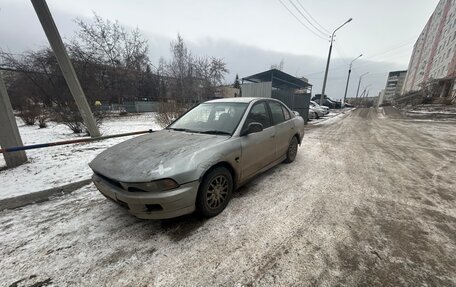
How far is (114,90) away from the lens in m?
25.5

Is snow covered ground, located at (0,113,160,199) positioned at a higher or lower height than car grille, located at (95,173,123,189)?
lower

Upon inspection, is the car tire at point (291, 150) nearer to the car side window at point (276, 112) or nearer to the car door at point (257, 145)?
the car side window at point (276, 112)

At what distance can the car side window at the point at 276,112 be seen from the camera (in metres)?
3.81

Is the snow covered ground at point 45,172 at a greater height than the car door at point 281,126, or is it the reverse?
the car door at point 281,126

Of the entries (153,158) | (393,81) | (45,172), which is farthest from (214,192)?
(393,81)

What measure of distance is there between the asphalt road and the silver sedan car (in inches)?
15.0

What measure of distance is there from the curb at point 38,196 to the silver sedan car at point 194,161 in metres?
1.31

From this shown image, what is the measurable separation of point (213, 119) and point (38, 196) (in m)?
3.07

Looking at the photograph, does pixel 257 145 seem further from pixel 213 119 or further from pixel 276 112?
pixel 276 112

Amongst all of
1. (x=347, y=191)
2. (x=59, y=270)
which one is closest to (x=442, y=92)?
(x=347, y=191)

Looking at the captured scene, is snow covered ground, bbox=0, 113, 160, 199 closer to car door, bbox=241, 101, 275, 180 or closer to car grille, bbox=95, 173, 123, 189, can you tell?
car grille, bbox=95, 173, 123, 189

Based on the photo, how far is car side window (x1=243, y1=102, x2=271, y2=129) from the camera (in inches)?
125

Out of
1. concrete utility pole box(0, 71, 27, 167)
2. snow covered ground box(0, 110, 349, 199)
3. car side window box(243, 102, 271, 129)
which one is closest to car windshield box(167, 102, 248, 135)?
car side window box(243, 102, 271, 129)

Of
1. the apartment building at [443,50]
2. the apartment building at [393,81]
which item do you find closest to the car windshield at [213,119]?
the apartment building at [443,50]
